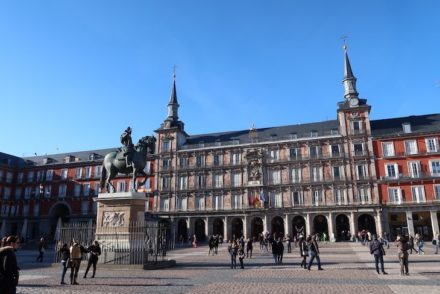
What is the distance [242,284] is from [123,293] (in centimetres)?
406

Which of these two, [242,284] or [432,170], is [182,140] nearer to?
[432,170]

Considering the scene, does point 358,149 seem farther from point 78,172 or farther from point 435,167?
point 78,172

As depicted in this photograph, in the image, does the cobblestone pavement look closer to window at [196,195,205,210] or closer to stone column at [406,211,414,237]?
stone column at [406,211,414,237]

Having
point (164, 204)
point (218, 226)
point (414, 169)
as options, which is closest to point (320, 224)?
point (414, 169)

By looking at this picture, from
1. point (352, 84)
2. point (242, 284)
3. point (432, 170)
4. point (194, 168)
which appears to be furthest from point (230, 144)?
point (242, 284)

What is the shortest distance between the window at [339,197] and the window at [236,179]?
1405 centimetres

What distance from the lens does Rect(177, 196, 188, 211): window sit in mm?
55219

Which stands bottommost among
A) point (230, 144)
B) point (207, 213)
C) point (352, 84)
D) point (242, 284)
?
point (242, 284)

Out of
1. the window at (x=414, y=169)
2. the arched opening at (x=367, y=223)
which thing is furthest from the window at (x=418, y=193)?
the arched opening at (x=367, y=223)

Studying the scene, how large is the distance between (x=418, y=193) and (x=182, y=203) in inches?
1321

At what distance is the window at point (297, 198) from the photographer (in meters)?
50.3

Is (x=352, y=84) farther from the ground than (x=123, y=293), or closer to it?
farther from the ground

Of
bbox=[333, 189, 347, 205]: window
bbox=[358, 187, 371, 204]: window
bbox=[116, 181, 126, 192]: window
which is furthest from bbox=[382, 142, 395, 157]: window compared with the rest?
bbox=[116, 181, 126, 192]: window

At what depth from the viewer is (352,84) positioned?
5462 cm
